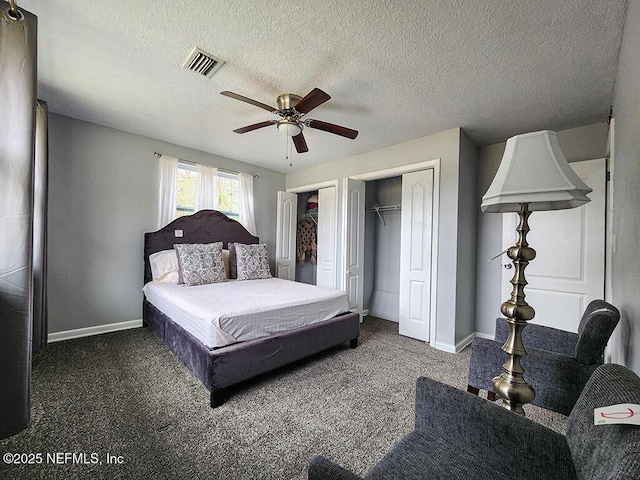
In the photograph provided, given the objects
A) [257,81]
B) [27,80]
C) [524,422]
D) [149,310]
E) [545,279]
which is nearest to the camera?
[524,422]

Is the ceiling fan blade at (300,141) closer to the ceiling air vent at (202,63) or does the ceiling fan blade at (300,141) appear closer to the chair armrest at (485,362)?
the ceiling air vent at (202,63)

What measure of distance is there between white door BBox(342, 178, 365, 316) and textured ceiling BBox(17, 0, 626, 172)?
1.09m

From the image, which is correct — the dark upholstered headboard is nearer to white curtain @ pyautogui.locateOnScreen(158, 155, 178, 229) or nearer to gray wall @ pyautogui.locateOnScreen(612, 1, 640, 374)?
white curtain @ pyautogui.locateOnScreen(158, 155, 178, 229)

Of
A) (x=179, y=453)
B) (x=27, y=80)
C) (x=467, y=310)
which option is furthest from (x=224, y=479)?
(x=467, y=310)

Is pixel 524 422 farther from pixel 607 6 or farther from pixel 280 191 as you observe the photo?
pixel 280 191

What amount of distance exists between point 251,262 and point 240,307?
1.72 metres

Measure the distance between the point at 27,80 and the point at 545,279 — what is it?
14.3 ft

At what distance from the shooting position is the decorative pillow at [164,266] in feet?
11.3

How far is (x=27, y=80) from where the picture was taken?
1.29 m

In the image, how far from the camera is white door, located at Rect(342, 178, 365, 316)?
390 centimetres

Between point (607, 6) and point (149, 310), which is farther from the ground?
point (607, 6)

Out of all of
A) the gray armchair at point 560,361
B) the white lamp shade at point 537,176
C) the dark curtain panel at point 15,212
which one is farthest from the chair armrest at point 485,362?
the dark curtain panel at point 15,212

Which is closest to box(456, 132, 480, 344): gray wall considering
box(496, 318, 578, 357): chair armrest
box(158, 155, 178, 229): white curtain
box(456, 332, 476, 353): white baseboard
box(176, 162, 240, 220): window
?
box(456, 332, 476, 353): white baseboard

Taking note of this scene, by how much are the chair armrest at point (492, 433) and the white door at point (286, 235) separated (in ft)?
12.7
